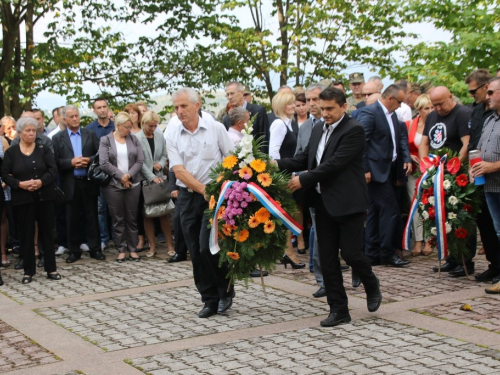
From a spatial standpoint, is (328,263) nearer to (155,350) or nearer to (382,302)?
(382,302)

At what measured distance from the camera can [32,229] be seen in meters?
10.8

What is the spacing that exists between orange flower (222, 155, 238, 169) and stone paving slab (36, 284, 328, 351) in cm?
156

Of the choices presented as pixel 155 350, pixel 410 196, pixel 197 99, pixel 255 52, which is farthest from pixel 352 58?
pixel 155 350

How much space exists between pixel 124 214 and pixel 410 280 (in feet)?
16.5

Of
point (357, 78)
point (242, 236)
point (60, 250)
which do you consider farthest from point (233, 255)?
point (357, 78)

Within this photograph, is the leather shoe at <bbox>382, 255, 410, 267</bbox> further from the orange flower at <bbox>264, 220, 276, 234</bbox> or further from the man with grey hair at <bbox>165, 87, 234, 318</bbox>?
the orange flower at <bbox>264, 220, 276, 234</bbox>

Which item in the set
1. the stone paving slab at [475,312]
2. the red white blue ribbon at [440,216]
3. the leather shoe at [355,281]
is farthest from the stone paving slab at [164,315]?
the red white blue ribbon at [440,216]

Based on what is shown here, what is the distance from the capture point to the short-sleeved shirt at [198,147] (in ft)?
26.9

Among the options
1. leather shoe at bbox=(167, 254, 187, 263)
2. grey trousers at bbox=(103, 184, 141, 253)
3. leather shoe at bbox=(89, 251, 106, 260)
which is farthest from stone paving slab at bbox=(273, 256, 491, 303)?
leather shoe at bbox=(89, 251, 106, 260)

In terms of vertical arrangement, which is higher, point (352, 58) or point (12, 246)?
point (352, 58)

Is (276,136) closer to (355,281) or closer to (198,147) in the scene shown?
(355,281)

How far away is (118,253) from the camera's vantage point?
43.2ft

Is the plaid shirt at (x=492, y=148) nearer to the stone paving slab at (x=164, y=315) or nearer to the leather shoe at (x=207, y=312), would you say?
the stone paving slab at (x=164, y=315)

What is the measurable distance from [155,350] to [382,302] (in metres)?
2.70
